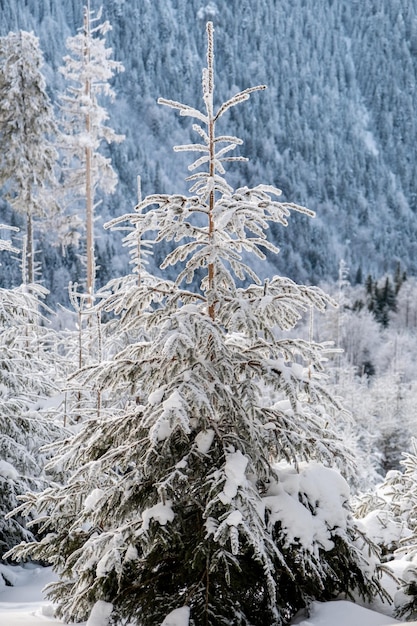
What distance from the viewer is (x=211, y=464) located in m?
4.84

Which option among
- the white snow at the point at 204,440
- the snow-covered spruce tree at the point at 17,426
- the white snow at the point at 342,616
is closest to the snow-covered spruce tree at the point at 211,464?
the white snow at the point at 204,440

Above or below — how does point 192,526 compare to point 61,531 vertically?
above

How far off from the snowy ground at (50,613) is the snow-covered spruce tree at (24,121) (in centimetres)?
1068

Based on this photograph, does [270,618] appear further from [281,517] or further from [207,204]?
[207,204]

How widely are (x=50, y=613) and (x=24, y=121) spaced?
1467cm

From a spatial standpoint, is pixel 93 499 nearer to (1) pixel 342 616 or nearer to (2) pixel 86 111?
(1) pixel 342 616

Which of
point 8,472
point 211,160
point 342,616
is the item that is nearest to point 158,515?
point 342,616

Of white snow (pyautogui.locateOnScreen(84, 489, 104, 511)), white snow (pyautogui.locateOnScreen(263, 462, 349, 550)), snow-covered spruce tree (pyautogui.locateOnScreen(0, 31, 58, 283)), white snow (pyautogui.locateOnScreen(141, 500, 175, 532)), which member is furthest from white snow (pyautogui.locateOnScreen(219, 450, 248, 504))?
snow-covered spruce tree (pyautogui.locateOnScreen(0, 31, 58, 283))

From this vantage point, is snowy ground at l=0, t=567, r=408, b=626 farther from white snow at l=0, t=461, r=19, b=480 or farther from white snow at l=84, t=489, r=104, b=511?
white snow at l=0, t=461, r=19, b=480

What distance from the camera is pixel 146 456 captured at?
15.1ft

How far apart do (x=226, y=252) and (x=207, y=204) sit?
0.61 meters

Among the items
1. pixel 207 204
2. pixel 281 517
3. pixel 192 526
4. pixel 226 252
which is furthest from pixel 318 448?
pixel 207 204

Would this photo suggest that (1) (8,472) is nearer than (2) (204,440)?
No

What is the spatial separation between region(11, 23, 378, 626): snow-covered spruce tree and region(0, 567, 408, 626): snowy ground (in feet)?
0.51
